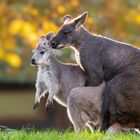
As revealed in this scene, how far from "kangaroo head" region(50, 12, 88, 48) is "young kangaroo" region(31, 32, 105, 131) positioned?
0.69 ft

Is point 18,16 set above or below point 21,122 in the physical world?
above

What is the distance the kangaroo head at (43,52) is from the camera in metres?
12.0

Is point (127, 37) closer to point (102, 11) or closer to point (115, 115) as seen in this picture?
point (102, 11)

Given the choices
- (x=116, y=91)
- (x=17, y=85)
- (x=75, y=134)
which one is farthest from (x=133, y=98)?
(x=17, y=85)

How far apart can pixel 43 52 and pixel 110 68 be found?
125cm

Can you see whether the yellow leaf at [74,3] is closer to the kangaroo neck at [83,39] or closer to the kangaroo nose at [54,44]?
the kangaroo neck at [83,39]

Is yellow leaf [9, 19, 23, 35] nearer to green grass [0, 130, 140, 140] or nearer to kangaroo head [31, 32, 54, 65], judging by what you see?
kangaroo head [31, 32, 54, 65]

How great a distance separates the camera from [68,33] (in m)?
12.0

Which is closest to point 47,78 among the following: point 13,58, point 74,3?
point 74,3

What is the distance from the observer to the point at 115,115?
1094cm

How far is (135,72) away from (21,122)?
39.3 feet

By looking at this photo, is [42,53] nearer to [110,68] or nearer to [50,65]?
[50,65]

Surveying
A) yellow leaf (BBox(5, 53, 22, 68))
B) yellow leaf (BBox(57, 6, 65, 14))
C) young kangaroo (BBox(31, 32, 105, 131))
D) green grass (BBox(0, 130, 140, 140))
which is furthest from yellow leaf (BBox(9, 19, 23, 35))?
green grass (BBox(0, 130, 140, 140))

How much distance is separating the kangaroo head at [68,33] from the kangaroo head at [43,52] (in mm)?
202
